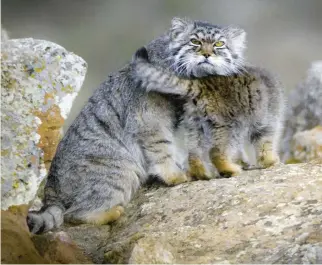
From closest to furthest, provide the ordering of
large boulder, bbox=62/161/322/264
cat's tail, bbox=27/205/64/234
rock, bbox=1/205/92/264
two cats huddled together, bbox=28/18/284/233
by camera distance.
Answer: rock, bbox=1/205/92/264 < large boulder, bbox=62/161/322/264 < cat's tail, bbox=27/205/64/234 < two cats huddled together, bbox=28/18/284/233

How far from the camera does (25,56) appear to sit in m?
6.43

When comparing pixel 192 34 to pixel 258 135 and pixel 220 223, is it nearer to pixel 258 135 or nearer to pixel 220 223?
pixel 258 135

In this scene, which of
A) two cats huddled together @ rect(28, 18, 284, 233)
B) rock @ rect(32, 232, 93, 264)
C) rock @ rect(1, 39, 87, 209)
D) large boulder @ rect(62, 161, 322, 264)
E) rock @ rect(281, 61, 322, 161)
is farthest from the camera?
rock @ rect(281, 61, 322, 161)

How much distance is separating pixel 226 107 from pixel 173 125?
0.56 m

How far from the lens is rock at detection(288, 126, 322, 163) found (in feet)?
31.3

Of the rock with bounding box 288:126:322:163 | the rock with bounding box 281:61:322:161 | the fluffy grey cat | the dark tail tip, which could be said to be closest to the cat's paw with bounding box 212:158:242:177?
the fluffy grey cat

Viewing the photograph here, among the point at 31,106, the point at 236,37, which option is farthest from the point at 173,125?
the point at 31,106

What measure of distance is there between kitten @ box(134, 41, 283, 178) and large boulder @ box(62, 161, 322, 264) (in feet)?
1.21

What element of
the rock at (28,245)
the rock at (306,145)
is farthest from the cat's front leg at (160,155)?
the rock at (306,145)

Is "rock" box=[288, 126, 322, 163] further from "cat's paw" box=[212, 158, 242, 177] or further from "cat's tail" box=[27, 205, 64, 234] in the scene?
"cat's tail" box=[27, 205, 64, 234]

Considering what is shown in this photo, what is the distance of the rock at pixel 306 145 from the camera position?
31.3 ft

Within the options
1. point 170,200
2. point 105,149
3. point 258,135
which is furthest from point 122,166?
point 258,135

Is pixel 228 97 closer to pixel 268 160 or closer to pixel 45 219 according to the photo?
pixel 268 160

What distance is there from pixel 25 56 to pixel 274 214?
226 cm
